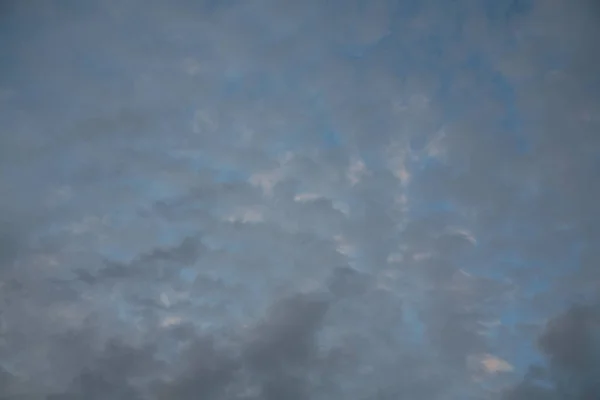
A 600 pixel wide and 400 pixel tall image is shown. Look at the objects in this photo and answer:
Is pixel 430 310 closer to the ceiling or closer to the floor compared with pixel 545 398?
closer to the ceiling

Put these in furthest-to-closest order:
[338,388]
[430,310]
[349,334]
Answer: [338,388], [349,334], [430,310]

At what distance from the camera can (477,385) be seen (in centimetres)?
3947

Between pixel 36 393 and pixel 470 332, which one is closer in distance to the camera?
pixel 470 332

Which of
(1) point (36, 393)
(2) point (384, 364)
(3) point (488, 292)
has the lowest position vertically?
(1) point (36, 393)

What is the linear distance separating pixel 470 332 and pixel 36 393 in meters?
40.0

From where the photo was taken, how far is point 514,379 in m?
39.0

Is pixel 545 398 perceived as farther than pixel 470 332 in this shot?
Yes

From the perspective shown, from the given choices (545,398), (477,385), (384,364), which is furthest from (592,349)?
(384,364)

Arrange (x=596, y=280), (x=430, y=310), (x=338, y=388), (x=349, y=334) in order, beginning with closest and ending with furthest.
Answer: (x=596, y=280) → (x=430, y=310) → (x=349, y=334) → (x=338, y=388)

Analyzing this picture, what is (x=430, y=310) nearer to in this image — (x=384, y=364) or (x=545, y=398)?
(x=384, y=364)

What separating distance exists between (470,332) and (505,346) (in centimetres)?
324

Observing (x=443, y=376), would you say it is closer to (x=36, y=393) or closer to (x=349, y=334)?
(x=349, y=334)

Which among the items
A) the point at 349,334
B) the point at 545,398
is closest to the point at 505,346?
the point at 545,398

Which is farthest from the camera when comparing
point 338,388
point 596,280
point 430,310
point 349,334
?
point 338,388
